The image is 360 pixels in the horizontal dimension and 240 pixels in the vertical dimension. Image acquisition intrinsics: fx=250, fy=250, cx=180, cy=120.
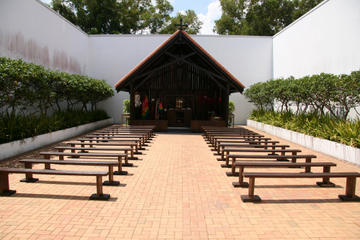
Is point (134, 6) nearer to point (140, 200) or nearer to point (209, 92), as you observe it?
point (209, 92)

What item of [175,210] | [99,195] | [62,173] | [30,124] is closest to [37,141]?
[30,124]

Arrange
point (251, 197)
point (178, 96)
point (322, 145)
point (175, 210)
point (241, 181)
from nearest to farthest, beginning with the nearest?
point (175, 210) → point (251, 197) → point (241, 181) → point (322, 145) → point (178, 96)

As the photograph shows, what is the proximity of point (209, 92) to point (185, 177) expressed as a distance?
11.8 m

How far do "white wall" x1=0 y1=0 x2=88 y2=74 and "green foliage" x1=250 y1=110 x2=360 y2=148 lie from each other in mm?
13689

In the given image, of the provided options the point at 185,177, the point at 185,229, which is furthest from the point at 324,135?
the point at 185,229

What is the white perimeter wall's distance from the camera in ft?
66.1

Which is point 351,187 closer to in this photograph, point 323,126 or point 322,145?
point 322,145

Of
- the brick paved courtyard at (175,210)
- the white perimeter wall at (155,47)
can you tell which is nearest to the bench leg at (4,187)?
the brick paved courtyard at (175,210)

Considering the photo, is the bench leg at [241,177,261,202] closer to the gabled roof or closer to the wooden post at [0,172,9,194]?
the wooden post at [0,172,9,194]

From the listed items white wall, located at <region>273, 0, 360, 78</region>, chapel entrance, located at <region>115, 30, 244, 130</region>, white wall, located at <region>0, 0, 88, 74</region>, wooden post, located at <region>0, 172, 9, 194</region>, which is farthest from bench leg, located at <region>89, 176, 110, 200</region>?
chapel entrance, located at <region>115, 30, 244, 130</region>

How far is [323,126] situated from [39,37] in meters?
14.7

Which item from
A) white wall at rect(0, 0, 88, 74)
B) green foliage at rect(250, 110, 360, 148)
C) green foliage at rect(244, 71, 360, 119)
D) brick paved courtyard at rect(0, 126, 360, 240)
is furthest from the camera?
white wall at rect(0, 0, 88, 74)

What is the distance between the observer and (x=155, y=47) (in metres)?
20.1

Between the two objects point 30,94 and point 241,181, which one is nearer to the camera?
point 241,181
